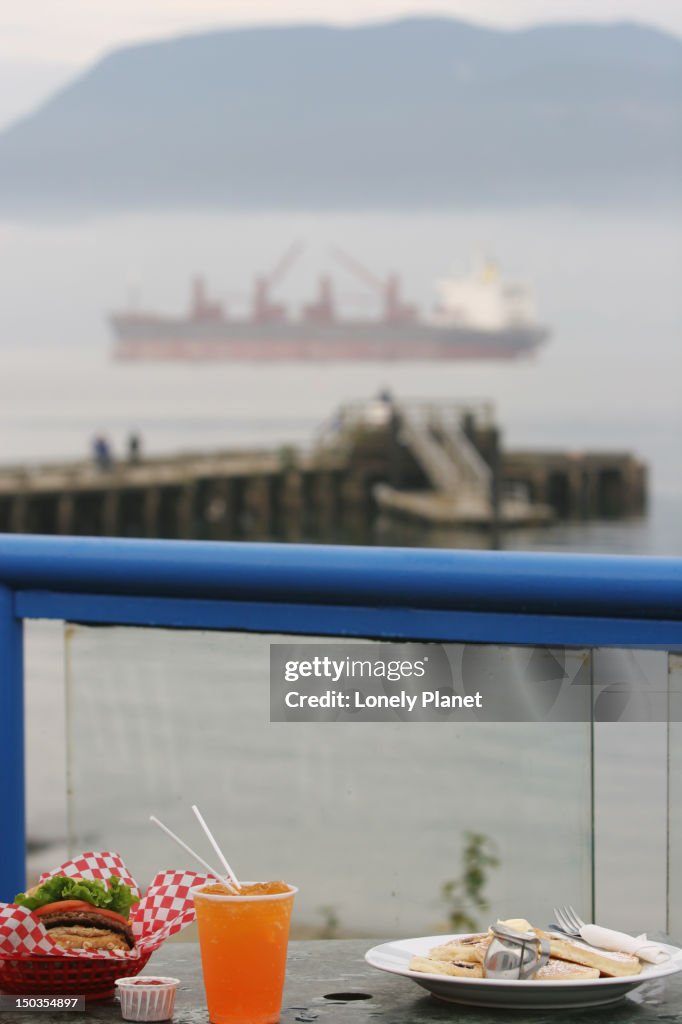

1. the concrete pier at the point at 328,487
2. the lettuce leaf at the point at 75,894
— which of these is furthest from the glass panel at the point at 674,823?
the concrete pier at the point at 328,487

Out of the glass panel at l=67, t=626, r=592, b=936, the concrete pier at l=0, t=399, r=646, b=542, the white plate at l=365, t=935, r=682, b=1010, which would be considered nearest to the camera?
the white plate at l=365, t=935, r=682, b=1010

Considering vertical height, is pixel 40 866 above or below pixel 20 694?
below

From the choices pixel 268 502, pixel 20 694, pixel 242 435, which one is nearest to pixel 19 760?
pixel 20 694

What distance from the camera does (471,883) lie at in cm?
188

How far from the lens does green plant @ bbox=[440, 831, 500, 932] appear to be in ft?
6.11

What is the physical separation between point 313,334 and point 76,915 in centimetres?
18344

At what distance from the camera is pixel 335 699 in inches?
75.6

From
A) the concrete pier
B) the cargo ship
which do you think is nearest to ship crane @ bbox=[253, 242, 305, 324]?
the cargo ship

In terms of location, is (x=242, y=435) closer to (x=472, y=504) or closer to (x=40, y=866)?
(x=472, y=504)

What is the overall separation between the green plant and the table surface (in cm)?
20

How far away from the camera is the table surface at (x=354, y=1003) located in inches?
58.6

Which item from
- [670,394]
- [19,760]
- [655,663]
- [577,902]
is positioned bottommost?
[577,902]

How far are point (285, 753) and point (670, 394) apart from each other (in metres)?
189

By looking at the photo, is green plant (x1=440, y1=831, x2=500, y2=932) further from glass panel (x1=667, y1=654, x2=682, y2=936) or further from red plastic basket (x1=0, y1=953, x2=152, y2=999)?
red plastic basket (x1=0, y1=953, x2=152, y2=999)
